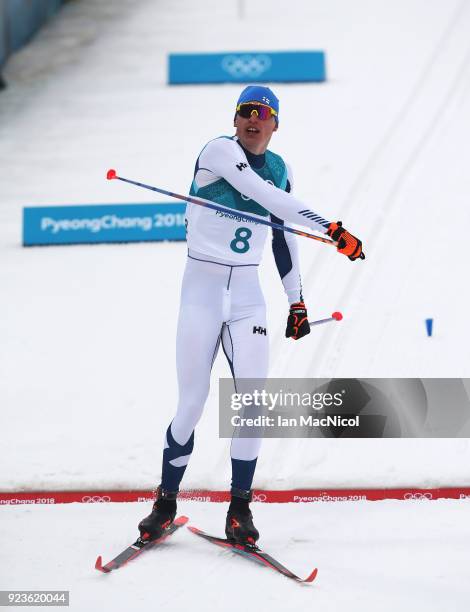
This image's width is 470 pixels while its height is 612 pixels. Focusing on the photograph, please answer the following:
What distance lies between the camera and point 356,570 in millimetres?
4727

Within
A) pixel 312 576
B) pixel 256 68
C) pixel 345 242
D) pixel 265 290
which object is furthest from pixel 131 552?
pixel 256 68

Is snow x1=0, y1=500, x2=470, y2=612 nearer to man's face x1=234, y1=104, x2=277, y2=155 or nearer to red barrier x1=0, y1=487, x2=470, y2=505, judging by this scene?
red barrier x1=0, y1=487, x2=470, y2=505

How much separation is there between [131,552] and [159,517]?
236 mm

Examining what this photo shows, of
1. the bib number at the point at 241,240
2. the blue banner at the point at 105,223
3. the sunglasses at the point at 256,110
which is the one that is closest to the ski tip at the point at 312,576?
the bib number at the point at 241,240

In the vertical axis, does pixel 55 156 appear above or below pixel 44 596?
above

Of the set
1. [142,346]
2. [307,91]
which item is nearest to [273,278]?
[142,346]

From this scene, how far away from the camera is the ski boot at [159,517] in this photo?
4941mm

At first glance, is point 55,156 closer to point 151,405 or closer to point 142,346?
point 142,346

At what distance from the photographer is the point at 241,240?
4863 millimetres

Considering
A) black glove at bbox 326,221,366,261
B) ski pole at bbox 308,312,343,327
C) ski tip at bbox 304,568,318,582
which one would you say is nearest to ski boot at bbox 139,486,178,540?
ski tip at bbox 304,568,318,582

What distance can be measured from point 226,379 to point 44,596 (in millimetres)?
2438

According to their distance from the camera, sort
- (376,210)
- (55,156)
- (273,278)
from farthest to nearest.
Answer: (55,156)
(376,210)
(273,278)

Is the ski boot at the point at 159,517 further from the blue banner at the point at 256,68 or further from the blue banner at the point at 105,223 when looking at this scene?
the blue banner at the point at 256,68

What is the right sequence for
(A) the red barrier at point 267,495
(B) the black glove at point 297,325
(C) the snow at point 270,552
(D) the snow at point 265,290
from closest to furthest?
(C) the snow at point 270,552
(D) the snow at point 265,290
(B) the black glove at point 297,325
(A) the red barrier at point 267,495
